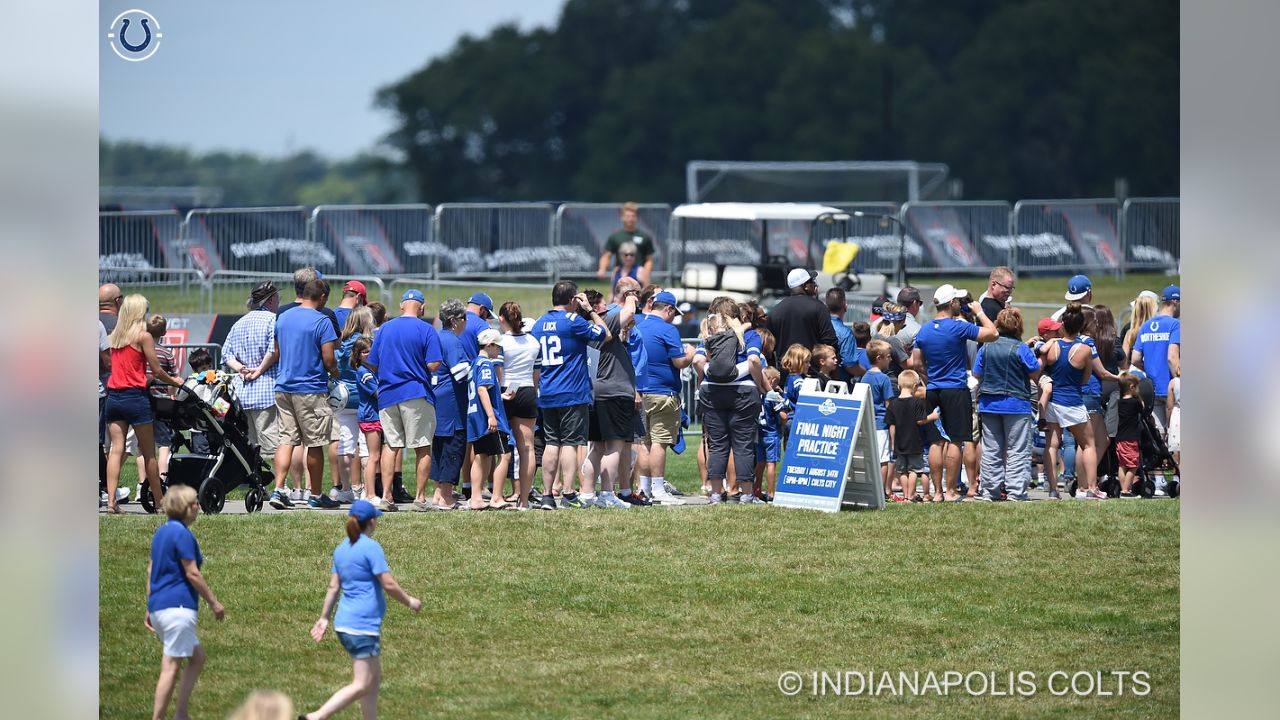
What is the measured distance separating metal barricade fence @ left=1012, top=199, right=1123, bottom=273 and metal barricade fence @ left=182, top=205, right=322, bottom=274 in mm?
13700

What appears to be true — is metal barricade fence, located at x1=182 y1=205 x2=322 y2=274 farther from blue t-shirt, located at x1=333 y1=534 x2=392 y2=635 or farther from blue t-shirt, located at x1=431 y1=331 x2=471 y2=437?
blue t-shirt, located at x1=333 y1=534 x2=392 y2=635

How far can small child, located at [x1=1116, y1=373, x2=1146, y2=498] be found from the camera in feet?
46.4

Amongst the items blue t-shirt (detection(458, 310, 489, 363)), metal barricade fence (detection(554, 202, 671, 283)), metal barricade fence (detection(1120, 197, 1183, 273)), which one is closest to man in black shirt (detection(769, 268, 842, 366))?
blue t-shirt (detection(458, 310, 489, 363))

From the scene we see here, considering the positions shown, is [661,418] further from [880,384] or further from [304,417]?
[304,417]

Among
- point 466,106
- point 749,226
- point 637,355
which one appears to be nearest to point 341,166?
point 466,106

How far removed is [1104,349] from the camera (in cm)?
1428

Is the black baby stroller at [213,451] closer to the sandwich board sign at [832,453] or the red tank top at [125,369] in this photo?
the red tank top at [125,369]

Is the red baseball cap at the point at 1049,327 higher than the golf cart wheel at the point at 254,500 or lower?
higher

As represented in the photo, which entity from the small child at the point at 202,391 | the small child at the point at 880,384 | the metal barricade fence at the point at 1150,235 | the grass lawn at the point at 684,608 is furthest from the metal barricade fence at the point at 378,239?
the grass lawn at the point at 684,608

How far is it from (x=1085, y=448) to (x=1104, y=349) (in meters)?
0.89

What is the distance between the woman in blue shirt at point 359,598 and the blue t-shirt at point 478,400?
15.5ft

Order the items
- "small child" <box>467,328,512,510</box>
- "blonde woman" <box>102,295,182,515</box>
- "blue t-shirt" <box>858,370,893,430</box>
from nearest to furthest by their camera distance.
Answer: "blonde woman" <box>102,295,182,515</box>
"small child" <box>467,328,512,510</box>
"blue t-shirt" <box>858,370,893,430</box>

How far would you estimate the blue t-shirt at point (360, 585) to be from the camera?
7.66 meters

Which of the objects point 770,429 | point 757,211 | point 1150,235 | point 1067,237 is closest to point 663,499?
point 770,429
